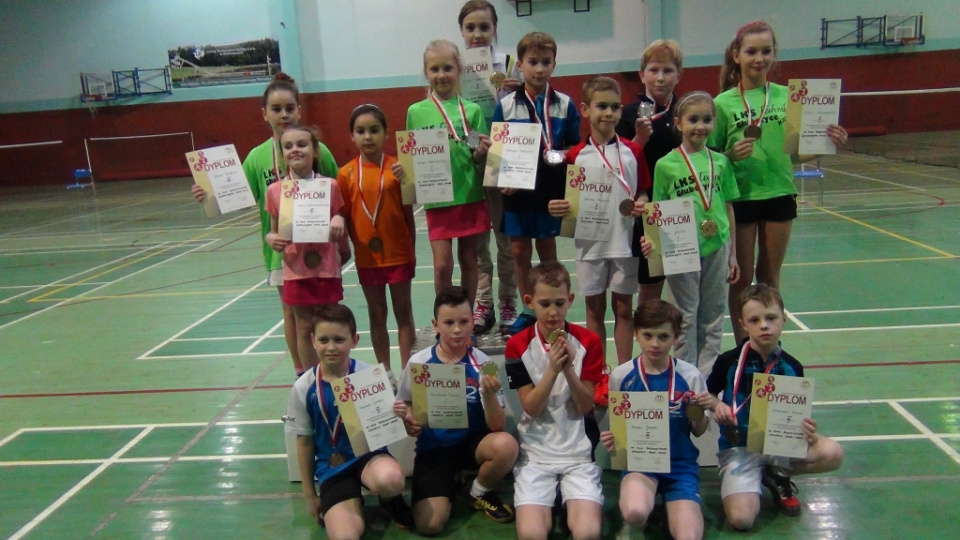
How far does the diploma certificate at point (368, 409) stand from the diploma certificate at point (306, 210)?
84 centimetres

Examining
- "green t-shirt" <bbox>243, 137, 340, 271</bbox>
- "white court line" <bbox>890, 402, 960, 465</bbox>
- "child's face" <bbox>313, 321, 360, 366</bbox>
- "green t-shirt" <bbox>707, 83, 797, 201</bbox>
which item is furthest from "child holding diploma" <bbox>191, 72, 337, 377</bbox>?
"white court line" <bbox>890, 402, 960, 465</bbox>

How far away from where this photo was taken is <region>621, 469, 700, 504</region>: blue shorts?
3.03 metres

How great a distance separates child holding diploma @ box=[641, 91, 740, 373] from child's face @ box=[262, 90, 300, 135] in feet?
6.28

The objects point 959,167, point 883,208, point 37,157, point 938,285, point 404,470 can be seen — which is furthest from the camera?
point 37,157

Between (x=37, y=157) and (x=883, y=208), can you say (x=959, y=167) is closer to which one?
(x=883, y=208)

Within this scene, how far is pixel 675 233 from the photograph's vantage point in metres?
3.40

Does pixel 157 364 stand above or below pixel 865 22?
below

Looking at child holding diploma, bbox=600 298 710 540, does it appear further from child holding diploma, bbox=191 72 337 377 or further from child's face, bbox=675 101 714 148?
child holding diploma, bbox=191 72 337 377

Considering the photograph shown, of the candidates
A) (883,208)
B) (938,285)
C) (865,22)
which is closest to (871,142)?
(865,22)

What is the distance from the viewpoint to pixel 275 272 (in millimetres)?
3920

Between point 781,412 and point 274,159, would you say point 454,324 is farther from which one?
point 274,159

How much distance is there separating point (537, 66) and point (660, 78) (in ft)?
2.04

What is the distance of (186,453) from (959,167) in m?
13.9

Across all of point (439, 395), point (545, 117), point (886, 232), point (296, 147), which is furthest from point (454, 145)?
point (886, 232)
